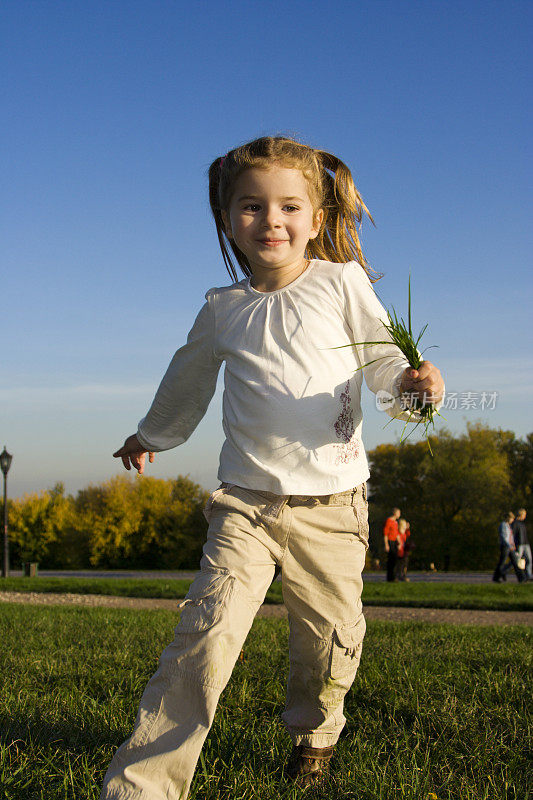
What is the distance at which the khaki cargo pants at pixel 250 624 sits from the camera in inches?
86.6

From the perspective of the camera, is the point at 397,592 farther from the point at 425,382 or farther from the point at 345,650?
the point at 425,382

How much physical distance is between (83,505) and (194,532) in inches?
237

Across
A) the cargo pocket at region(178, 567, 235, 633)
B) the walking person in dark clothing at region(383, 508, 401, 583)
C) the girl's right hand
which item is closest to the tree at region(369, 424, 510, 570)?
the walking person in dark clothing at region(383, 508, 401, 583)

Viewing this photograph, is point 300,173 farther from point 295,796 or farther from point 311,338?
point 295,796

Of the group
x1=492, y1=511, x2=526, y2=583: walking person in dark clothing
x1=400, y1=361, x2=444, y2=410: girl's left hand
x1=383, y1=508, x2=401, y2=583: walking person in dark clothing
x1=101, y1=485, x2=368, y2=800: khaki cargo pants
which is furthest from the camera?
x1=492, y1=511, x2=526, y2=583: walking person in dark clothing

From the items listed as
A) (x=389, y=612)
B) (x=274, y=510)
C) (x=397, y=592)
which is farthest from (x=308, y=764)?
(x=397, y=592)

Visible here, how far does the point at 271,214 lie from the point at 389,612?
8746 mm

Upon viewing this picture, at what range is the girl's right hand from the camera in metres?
3.29

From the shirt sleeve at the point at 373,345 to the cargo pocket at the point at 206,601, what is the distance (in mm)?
857

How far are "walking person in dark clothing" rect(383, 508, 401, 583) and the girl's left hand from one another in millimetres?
14343

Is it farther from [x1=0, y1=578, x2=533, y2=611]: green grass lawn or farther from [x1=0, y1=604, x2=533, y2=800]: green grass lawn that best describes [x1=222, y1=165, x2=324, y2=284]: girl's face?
[x1=0, y1=578, x2=533, y2=611]: green grass lawn

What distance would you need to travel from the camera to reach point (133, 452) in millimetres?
3311

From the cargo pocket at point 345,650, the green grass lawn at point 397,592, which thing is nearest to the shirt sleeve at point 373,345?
the cargo pocket at point 345,650

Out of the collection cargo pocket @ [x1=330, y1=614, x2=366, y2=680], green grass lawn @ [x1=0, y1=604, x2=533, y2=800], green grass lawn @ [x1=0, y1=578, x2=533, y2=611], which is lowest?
green grass lawn @ [x1=0, y1=578, x2=533, y2=611]
